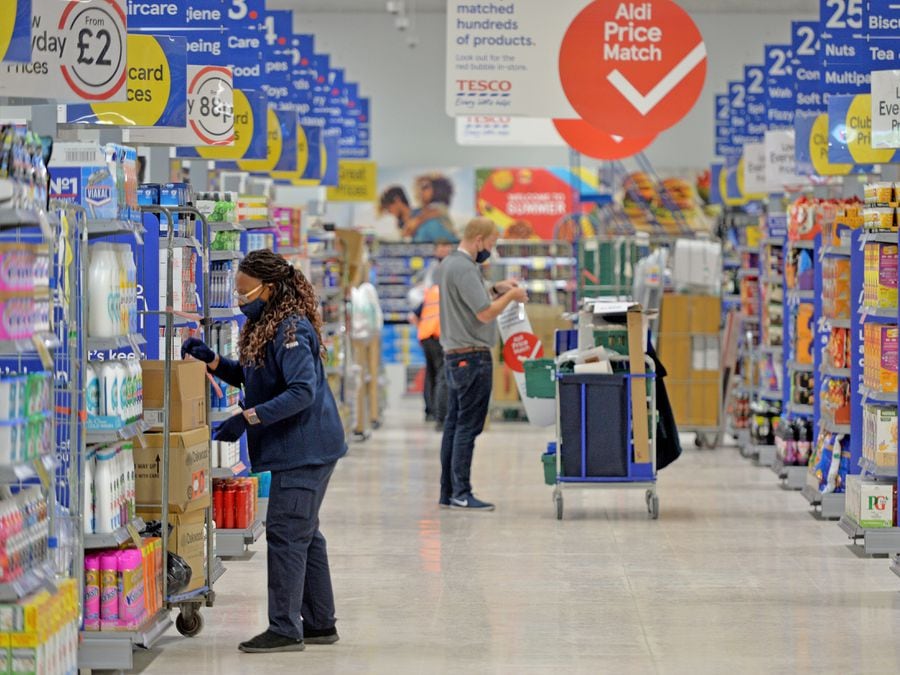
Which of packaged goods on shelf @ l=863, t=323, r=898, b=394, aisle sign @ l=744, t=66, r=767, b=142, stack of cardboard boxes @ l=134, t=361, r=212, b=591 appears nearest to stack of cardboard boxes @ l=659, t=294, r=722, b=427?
aisle sign @ l=744, t=66, r=767, b=142

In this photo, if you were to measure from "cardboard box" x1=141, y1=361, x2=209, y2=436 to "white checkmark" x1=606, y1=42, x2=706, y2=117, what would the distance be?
14.7 feet

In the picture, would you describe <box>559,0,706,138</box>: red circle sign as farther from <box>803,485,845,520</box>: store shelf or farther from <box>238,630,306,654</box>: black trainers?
<box>238,630,306,654</box>: black trainers

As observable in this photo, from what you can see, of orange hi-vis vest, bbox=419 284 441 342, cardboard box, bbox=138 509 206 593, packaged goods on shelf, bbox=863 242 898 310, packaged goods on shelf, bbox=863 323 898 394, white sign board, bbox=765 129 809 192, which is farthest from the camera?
orange hi-vis vest, bbox=419 284 441 342

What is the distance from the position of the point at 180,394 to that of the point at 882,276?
141 inches

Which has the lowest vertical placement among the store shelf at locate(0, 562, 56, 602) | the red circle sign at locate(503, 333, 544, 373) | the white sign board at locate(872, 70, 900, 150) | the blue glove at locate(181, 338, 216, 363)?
the store shelf at locate(0, 562, 56, 602)

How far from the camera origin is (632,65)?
34.0 feet

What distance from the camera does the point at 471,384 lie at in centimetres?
1005

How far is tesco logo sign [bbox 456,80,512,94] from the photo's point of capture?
10.5 meters

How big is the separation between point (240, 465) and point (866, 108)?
429 cm

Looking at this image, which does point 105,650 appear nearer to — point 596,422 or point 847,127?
point 596,422

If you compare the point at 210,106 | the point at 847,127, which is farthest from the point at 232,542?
the point at 847,127

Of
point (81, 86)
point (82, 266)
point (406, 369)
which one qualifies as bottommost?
point (406, 369)

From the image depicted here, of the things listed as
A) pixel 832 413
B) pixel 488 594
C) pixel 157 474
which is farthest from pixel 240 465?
pixel 832 413

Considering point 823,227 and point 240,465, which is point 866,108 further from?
point 240,465
